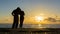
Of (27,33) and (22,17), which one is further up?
(22,17)

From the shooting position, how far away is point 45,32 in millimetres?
10086

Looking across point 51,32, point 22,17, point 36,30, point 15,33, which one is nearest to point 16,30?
point 15,33

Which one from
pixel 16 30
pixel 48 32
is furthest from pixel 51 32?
pixel 16 30

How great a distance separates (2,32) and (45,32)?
211 cm

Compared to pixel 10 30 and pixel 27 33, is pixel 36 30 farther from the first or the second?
pixel 10 30

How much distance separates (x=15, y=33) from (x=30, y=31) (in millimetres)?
730

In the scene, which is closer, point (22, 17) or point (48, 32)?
point (48, 32)

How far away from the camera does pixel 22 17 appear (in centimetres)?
1398

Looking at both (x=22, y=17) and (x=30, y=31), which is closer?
(x=30, y=31)

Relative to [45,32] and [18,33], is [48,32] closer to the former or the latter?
[45,32]

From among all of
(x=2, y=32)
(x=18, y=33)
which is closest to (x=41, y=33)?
(x=18, y=33)

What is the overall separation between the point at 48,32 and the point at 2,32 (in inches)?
88.7

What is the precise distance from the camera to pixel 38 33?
10109mm

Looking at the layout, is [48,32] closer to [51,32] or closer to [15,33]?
[51,32]
